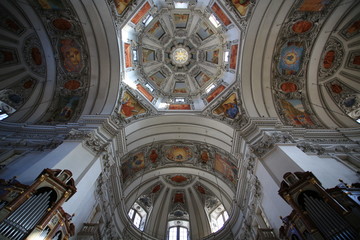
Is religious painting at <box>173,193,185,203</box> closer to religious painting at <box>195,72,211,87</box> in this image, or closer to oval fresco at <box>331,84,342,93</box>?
religious painting at <box>195,72,211,87</box>

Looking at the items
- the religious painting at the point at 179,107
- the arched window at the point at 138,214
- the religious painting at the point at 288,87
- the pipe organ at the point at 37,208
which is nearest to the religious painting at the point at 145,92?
the religious painting at the point at 179,107

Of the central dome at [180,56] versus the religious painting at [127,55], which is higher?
the central dome at [180,56]

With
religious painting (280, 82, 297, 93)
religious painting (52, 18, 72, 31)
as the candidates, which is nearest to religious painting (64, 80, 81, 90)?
religious painting (52, 18, 72, 31)

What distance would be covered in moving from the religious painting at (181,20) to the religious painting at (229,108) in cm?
811

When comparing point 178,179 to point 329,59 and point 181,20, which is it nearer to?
point 181,20

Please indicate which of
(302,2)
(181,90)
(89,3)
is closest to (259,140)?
(302,2)

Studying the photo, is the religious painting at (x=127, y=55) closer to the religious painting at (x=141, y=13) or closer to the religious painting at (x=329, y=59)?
the religious painting at (x=141, y=13)

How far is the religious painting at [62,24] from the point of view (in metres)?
10.8

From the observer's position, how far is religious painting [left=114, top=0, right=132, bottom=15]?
418 inches

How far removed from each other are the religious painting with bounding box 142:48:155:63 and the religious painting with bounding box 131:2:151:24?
325 centimetres

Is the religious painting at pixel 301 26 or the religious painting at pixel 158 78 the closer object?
the religious painting at pixel 301 26

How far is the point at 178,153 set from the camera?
14.5 m

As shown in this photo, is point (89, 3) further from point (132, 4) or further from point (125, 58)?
point (125, 58)

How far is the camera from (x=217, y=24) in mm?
14117
